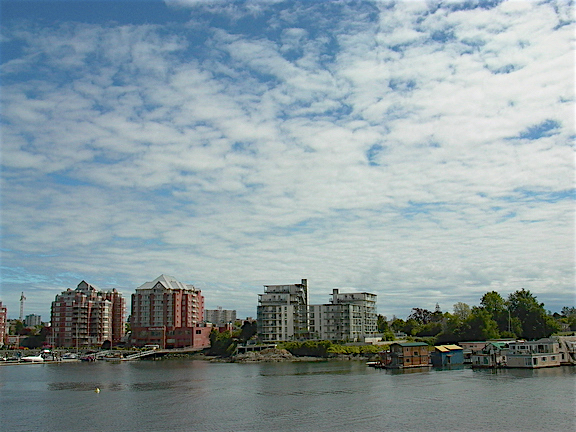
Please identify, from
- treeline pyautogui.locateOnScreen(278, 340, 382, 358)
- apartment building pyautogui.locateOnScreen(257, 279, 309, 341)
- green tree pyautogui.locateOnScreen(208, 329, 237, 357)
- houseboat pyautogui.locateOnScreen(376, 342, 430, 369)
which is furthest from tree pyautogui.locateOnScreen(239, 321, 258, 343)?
houseboat pyautogui.locateOnScreen(376, 342, 430, 369)

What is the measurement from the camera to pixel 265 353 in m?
95.4

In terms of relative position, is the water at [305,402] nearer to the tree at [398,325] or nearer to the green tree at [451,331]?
the green tree at [451,331]

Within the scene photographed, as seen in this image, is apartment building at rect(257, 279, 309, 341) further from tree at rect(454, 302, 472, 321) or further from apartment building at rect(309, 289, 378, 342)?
tree at rect(454, 302, 472, 321)

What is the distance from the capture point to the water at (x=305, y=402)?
33.2 metres

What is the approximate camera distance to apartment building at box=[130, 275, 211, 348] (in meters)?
115

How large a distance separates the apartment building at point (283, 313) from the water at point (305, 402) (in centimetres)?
4180

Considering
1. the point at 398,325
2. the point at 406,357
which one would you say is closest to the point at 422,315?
the point at 398,325

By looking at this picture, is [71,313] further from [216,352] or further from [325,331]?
[325,331]

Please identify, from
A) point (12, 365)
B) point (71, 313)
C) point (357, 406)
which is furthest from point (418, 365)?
point (71, 313)

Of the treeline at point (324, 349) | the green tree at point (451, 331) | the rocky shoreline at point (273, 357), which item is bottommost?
the rocky shoreline at point (273, 357)

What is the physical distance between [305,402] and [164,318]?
3156 inches

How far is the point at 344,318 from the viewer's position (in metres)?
105

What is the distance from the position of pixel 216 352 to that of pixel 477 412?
7882 cm

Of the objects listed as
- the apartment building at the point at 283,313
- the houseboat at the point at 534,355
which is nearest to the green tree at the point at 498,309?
the houseboat at the point at 534,355
